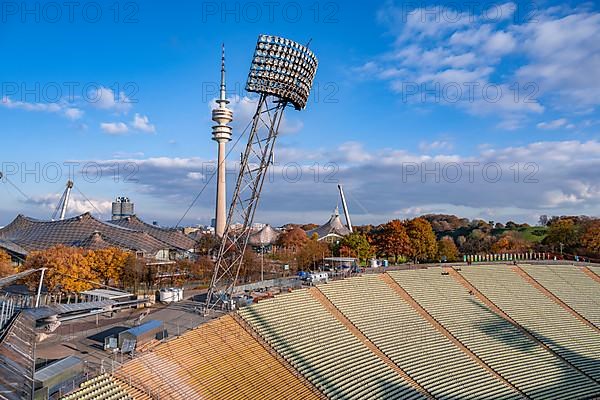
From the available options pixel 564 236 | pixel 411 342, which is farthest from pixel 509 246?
pixel 411 342

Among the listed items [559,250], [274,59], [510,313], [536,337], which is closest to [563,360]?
[536,337]

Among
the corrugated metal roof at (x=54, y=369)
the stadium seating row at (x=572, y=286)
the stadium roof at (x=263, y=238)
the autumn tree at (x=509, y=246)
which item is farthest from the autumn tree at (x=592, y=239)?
the corrugated metal roof at (x=54, y=369)

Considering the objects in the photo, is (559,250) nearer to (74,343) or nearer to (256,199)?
(256,199)

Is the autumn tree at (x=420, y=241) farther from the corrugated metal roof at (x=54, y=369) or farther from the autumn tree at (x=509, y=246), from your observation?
the corrugated metal roof at (x=54, y=369)

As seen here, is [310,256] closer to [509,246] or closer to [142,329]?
[509,246]

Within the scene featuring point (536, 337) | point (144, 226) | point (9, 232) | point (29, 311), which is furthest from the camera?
point (144, 226)

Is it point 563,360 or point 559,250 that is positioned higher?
point 559,250
